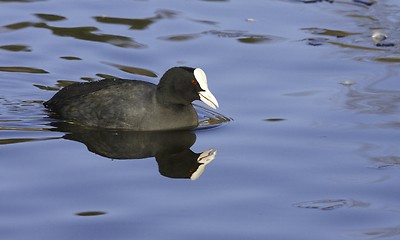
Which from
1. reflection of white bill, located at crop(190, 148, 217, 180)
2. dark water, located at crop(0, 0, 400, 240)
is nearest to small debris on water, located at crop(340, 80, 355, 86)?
dark water, located at crop(0, 0, 400, 240)

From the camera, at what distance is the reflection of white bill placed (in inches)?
256

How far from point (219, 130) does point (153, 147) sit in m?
0.56

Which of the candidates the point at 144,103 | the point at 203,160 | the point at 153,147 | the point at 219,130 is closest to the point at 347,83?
the point at 219,130

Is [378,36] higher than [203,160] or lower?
higher

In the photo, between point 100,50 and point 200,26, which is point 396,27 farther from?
point 100,50

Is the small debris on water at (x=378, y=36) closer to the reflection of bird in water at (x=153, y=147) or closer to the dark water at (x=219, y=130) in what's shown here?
the dark water at (x=219, y=130)

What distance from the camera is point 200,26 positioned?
10.3 m

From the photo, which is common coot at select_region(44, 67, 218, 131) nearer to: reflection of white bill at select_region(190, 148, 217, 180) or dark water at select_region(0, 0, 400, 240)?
dark water at select_region(0, 0, 400, 240)

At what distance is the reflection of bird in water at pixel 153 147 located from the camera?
21.9 feet

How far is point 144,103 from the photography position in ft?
25.2

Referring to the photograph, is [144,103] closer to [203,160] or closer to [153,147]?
[153,147]

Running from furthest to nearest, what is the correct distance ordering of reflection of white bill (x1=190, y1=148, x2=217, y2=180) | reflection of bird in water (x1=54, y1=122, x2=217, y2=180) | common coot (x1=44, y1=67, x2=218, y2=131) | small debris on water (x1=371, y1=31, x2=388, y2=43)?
small debris on water (x1=371, y1=31, x2=388, y2=43) → common coot (x1=44, y1=67, x2=218, y2=131) → reflection of bird in water (x1=54, y1=122, x2=217, y2=180) → reflection of white bill (x1=190, y1=148, x2=217, y2=180)

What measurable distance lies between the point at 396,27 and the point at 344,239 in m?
4.92

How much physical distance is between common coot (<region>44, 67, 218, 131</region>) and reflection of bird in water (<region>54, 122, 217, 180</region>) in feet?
0.28
